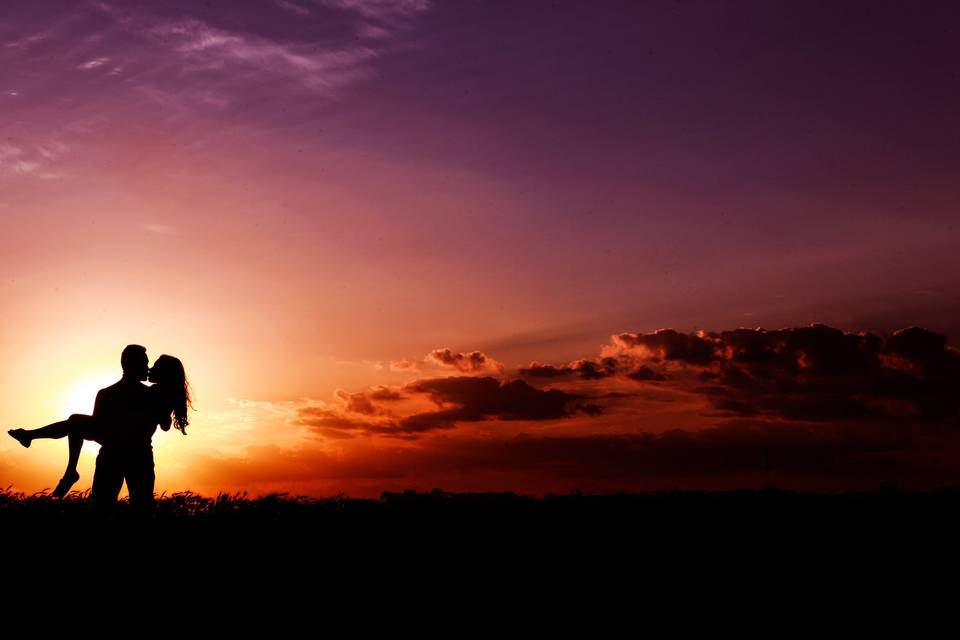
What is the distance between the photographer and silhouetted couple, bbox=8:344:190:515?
14.0 m

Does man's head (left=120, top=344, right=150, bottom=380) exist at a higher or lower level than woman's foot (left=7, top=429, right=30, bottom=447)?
higher

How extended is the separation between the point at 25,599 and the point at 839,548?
1053cm

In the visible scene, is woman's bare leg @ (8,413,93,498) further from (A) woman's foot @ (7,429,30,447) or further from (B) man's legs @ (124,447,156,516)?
(B) man's legs @ (124,447,156,516)

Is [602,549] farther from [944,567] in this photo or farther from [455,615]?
[944,567]

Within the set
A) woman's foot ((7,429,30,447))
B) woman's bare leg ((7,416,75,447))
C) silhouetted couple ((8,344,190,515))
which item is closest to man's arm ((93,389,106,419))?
silhouetted couple ((8,344,190,515))

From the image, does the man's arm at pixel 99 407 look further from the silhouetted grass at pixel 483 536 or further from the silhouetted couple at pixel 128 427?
the silhouetted grass at pixel 483 536

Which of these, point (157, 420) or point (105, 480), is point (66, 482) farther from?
point (157, 420)

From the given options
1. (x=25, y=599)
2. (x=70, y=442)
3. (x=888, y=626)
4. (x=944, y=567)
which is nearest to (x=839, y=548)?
(x=944, y=567)

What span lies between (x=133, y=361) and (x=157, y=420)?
3.53 ft

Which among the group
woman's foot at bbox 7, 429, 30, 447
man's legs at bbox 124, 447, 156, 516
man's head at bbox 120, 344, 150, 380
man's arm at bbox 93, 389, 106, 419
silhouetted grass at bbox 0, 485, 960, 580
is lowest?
silhouetted grass at bbox 0, 485, 960, 580

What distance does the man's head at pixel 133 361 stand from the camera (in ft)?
45.9

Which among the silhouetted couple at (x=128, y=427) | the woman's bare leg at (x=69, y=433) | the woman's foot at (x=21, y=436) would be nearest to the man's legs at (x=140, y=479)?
the silhouetted couple at (x=128, y=427)

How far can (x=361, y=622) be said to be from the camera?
33.3ft

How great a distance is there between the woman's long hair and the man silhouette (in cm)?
31
